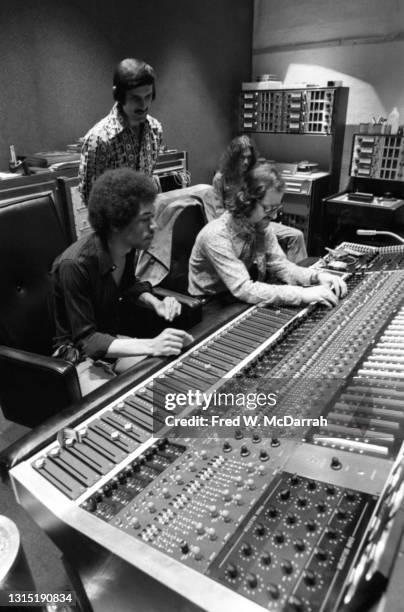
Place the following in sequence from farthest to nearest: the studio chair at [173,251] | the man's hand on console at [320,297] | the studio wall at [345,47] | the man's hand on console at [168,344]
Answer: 1. the studio wall at [345,47]
2. the studio chair at [173,251]
3. the man's hand on console at [320,297]
4. the man's hand on console at [168,344]

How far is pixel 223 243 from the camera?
1876 mm

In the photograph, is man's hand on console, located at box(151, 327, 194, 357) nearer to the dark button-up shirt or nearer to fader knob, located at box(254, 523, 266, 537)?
the dark button-up shirt

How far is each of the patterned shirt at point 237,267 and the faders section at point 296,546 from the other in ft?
3.05

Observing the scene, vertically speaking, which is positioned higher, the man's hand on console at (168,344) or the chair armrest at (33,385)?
the man's hand on console at (168,344)

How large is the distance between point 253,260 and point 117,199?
31.7 inches

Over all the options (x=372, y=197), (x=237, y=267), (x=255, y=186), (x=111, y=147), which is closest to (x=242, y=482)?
(x=237, y=267)

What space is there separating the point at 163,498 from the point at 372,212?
12.0ft

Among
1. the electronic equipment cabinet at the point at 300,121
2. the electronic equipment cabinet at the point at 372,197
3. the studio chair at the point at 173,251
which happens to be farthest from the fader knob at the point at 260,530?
the electronic equipment cabinet at the point at 300,121

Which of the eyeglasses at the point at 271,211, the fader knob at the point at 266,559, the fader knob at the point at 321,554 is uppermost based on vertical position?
the eyeglasses at the point at 271,211

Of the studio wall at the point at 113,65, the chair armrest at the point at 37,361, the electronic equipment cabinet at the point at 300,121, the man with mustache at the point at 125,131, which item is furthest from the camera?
the electronic equipment cabinet at the point at 300,121

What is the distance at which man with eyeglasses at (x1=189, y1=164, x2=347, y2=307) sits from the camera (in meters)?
1.66

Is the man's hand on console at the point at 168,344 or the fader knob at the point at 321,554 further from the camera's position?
the man's hand on console at the point at 168,344

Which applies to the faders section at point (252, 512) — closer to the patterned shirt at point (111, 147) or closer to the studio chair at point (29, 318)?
the studio chair at point (29, 318)

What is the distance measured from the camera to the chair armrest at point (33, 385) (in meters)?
1.39
